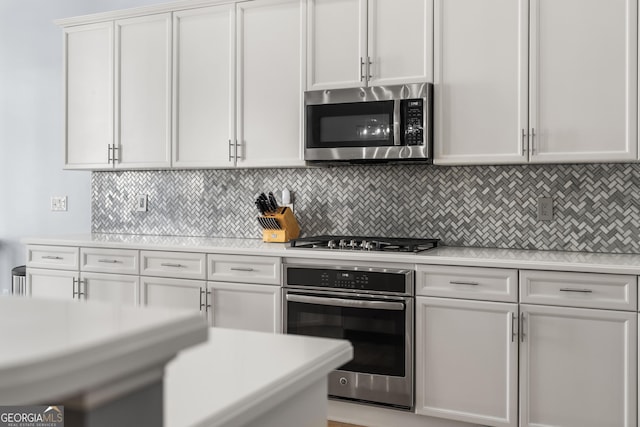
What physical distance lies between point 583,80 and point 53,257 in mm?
3298

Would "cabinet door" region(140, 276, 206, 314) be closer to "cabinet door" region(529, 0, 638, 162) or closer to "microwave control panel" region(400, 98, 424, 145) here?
"microwave control panel" region(400, 98, 424, 145)

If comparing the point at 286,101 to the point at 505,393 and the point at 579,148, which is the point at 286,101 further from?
the point at 505,393

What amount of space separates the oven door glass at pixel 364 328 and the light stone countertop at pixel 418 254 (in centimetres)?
23

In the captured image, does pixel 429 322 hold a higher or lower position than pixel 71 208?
lower

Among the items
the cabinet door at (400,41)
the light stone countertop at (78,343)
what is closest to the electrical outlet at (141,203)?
the cabinet door at (400,41)

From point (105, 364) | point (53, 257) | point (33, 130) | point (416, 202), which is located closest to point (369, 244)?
point (416, 202)

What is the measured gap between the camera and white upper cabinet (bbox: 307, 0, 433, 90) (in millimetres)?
3191

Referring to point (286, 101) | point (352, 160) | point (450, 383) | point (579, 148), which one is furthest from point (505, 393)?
point (286, 101)

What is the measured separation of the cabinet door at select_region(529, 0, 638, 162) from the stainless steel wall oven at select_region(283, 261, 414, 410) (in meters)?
0.99

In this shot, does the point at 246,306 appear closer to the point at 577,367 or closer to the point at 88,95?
the point at 577,367

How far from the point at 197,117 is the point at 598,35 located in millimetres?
2320

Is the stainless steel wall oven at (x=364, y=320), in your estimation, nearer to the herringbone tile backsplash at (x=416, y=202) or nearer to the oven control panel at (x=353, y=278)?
the oven control panel at (x=353, y=278)

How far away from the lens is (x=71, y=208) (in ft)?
15.2

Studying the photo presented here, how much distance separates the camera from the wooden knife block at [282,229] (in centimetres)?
366
